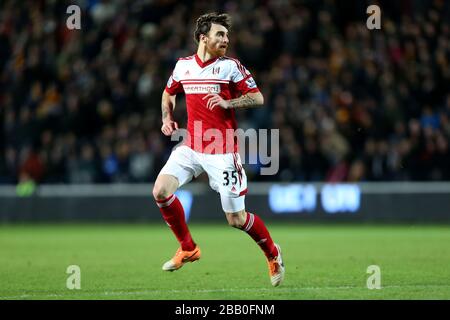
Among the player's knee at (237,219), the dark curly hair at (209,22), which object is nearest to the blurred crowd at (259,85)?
the dark curly hair at (209,22)

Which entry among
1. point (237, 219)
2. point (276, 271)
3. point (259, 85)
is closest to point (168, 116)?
point (237, 219)

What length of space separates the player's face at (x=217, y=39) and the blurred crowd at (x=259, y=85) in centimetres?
910

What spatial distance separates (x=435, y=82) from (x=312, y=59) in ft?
8.04

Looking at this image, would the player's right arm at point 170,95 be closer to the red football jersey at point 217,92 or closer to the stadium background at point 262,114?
the red football jersey at point 217,92

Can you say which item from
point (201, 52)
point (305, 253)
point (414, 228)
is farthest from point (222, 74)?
point (414, 228)

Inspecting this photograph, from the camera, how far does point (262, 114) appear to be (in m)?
18.3

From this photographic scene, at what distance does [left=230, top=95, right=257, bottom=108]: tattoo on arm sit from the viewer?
28.1ft

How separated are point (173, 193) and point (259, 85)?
10.1m

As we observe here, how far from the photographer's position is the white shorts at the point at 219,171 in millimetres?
8594

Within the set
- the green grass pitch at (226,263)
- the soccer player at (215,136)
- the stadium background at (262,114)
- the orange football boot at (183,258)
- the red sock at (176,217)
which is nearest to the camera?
the green grass pitch at (226,263)

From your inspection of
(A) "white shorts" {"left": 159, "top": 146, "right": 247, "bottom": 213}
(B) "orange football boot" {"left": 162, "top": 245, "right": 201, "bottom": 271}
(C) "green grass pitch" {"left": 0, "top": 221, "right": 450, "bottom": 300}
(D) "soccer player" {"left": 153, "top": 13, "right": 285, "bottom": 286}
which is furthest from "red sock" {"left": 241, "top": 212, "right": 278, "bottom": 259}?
(B) "orange football boot" {"left": 162, "top": 245, "right": 201, "bottom": 271}

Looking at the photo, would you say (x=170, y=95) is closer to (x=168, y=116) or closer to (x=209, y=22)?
(x=168, y=116)

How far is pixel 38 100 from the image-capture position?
20203 mm

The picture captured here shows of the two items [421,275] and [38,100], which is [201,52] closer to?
[421,275]
